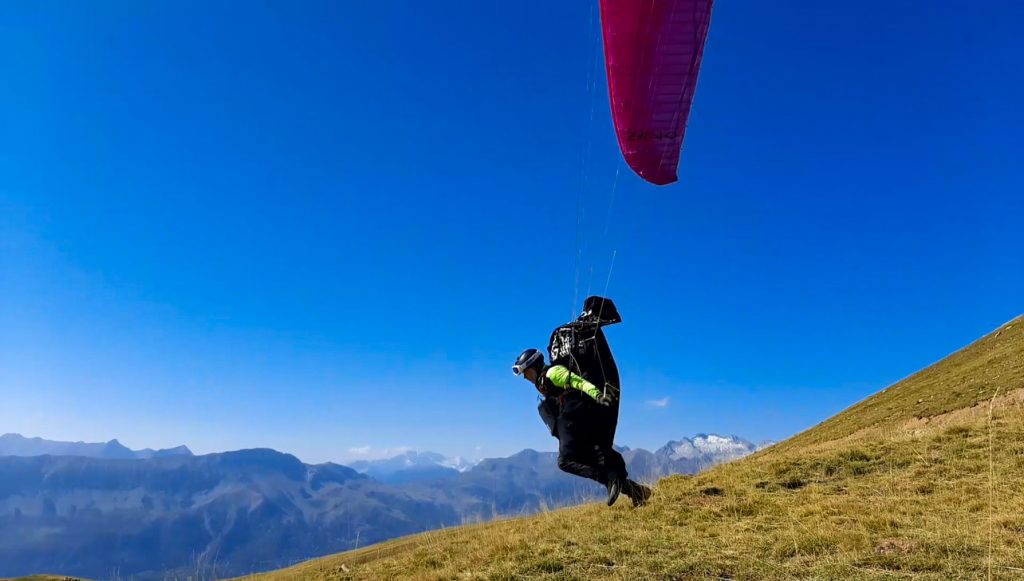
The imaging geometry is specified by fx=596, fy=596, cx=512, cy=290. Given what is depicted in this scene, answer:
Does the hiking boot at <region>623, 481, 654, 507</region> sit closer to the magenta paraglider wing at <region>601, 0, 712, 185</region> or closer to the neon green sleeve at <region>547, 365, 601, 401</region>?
the neon green sleeve at <region>547, 365, 601, 401</region>

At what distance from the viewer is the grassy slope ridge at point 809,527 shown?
5324 mm

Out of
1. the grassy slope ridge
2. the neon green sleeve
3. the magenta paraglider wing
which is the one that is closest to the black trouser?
the neon green sleeve

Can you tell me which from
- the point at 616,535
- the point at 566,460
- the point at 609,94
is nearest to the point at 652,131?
the point at 609,94

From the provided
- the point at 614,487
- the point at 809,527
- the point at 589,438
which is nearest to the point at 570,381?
the point at 589,438

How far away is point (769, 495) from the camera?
9.02 m

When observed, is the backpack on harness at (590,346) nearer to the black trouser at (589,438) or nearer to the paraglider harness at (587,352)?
the paraglider harness at (587,352)

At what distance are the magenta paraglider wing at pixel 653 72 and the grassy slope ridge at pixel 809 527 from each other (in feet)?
18.8

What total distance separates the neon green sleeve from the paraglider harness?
0.09 metres

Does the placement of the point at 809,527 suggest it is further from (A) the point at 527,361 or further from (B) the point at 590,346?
(A) the point at 527,361

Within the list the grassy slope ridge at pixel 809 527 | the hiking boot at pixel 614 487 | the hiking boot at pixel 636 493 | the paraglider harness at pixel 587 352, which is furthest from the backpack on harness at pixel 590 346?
the grassy slope ridge at pixel 809 527

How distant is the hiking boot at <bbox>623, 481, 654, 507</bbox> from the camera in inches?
316

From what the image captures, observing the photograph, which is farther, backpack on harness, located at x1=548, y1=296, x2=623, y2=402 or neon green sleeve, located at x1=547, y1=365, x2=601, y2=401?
backpack on harness, located at x1=548, y1=296, x2=623, y2=402

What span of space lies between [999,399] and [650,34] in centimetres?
2057

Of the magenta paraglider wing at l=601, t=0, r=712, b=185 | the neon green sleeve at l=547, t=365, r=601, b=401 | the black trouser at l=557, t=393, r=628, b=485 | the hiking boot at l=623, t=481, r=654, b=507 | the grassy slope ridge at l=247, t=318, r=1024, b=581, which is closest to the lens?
the grassy slope ridge at l=247, t=318, r=1024, b=581
